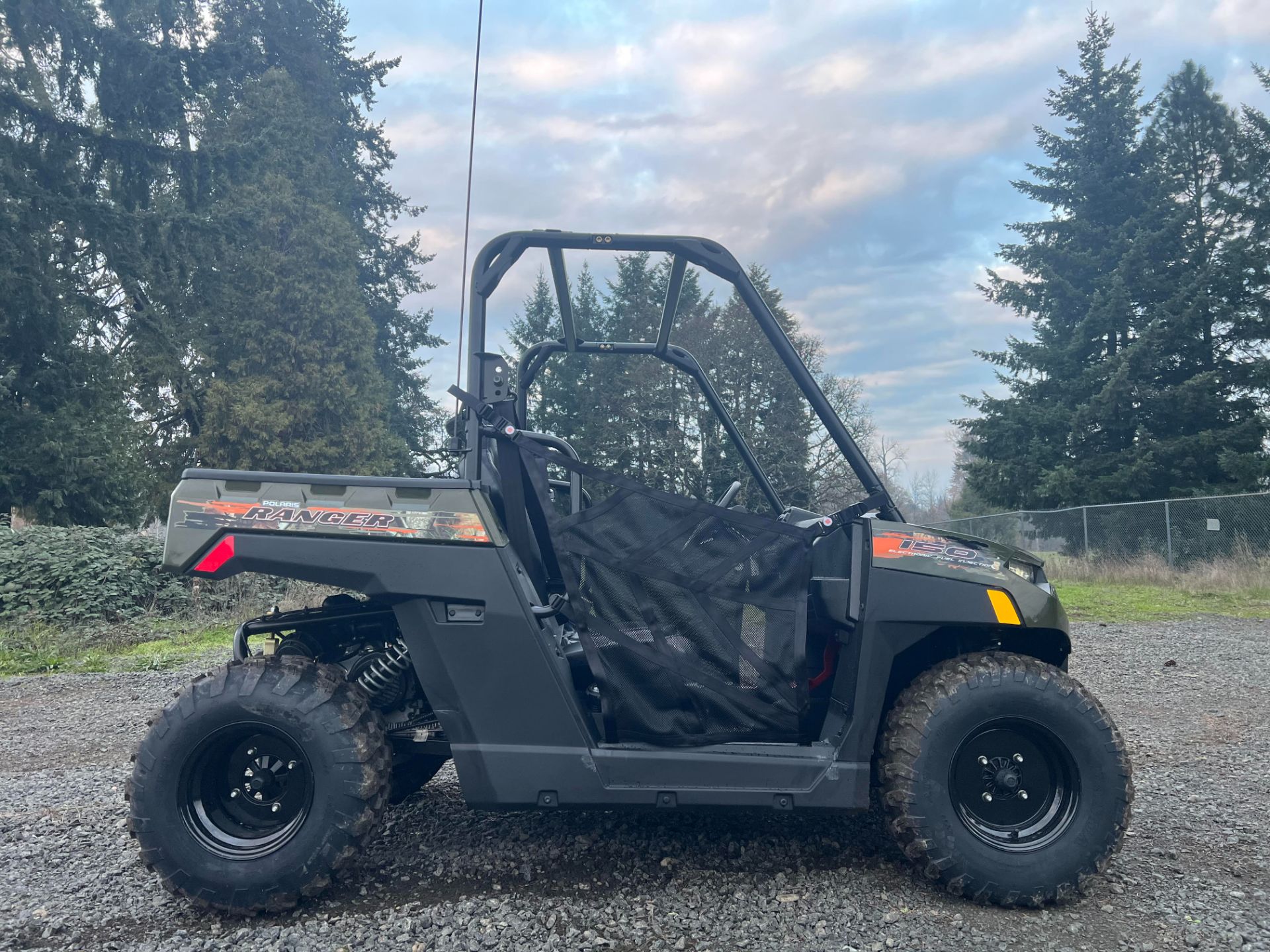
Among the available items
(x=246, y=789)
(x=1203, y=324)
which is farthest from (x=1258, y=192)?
(x=246, y=789)

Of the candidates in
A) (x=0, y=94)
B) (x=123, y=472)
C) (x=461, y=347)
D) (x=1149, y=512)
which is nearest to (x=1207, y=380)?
(x=1149, y=512)

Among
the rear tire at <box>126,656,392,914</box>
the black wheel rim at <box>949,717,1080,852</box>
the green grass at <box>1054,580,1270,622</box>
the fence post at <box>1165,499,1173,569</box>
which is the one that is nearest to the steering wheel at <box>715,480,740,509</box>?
the black wheel rim at <box>949,717,1080,852</box>

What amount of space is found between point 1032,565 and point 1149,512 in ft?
46.7

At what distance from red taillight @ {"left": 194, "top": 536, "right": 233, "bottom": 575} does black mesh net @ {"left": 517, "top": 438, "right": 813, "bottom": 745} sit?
1.07 m

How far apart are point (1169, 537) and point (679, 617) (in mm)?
14616

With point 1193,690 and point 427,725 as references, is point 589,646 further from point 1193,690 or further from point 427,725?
point 1193,690

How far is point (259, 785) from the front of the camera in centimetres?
292

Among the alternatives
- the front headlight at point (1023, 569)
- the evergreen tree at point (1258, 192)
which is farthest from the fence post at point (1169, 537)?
the front headlight at point (1023, 569)

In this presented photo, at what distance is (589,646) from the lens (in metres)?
2.92

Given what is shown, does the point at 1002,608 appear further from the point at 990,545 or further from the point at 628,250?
the point at 628,250

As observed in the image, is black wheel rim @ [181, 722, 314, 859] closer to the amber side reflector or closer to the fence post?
the amber side reflector

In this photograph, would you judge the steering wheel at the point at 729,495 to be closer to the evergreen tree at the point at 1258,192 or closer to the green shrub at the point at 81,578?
the green shrub at the point at 81,578

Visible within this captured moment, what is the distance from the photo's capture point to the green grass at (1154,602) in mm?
10734

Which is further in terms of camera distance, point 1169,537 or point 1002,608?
point 1169,537
